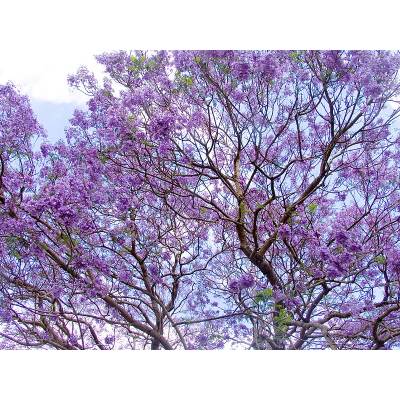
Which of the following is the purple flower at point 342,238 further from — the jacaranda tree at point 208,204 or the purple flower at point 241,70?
the purple flower at point 241,70

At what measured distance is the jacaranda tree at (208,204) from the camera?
3.17 meters

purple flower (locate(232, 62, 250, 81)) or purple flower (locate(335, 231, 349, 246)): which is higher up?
purple flower (locate(232, 62, 250, 81))

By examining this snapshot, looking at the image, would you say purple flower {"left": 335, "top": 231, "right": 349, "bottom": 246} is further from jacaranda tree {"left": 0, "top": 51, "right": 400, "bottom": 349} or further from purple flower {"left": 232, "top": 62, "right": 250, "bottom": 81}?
purple flower {"left": 232, "top": 62, "right": 250, "bottom": 81}

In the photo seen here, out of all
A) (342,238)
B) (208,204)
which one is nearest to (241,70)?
(208,204)

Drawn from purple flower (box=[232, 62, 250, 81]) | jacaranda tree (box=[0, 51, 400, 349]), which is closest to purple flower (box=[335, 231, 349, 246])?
jacaranda tree (box=[0, 51, 400, 349])

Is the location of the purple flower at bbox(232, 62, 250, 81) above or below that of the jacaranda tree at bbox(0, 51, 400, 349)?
above

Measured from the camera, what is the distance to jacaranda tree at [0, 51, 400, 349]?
317 cm

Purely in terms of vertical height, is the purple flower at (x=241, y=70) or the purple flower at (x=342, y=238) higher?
the purple flower at (x=241, y=70)

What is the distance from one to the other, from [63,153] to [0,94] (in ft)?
1.70

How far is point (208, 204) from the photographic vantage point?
352 cm

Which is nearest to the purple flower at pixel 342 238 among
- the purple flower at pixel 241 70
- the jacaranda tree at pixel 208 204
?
the jacaranda tree at pixel 208 204

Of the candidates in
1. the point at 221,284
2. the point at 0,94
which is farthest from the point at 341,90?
the point at 0,94

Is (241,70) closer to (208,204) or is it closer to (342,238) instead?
(208,204)
